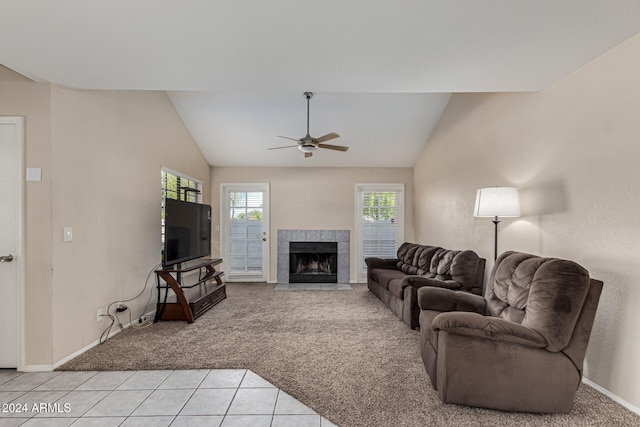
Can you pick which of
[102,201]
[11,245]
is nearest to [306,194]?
[102,201]

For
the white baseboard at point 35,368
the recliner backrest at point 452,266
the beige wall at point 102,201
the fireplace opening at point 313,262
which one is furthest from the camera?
the fireplace opening at point 313,262

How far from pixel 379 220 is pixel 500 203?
369 centimetres

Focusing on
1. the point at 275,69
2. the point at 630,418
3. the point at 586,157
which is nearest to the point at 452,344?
the point at 630,418

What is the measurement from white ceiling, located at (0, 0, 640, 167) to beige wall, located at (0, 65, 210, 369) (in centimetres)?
38

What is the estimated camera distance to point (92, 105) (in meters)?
3.19

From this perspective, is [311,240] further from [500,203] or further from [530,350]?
[530,350]

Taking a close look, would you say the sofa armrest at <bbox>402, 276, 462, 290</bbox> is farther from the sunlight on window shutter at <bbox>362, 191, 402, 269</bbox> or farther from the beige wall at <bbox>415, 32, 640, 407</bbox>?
the sunlight on window shutter at <bbox>362, 191, 402, 269</bbox>

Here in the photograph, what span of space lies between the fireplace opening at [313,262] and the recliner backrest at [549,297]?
4302mm

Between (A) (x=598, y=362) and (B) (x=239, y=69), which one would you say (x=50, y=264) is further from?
(A) (x=598, y=362)

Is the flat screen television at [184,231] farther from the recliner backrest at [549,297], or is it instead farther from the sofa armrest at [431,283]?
the recliner backrest at [549,297]

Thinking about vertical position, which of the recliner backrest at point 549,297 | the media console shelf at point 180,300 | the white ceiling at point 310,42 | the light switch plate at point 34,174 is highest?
the white ceiling at point 310,42

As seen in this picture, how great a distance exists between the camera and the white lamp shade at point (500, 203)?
9.71 feet

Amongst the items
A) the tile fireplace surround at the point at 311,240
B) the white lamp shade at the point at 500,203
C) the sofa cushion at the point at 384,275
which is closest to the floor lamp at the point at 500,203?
the white lamp shade at the point at 500,203

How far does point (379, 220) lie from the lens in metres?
6.64
